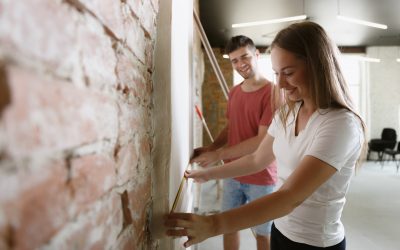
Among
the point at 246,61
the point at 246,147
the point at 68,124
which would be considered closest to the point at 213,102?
the point at 246,61

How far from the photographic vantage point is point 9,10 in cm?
26

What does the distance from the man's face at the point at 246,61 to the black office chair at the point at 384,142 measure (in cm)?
771

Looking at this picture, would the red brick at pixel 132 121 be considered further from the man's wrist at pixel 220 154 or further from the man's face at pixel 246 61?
the man's face at pixel 246 61

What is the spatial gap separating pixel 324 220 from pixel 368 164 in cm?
805

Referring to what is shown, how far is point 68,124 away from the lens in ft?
1.18

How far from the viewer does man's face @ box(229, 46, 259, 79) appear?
200 cm

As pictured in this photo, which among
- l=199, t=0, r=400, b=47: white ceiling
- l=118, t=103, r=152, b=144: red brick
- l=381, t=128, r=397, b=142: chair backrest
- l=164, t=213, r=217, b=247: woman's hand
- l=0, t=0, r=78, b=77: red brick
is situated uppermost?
l=199, t=0, r=400, b=47: white ceiling

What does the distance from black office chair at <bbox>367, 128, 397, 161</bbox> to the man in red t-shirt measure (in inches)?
301

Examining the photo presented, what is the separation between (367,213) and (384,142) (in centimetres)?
528

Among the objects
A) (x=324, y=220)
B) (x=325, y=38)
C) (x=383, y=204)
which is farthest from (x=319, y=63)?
(x=383, y=204)

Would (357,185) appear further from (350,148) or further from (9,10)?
(9,10)

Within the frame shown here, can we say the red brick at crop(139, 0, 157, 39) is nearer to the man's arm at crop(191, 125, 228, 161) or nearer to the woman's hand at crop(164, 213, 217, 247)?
the woman's hand at crop(164, 213, 217, 247)

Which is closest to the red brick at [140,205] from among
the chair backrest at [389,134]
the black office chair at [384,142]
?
the black office chair at [384,142]

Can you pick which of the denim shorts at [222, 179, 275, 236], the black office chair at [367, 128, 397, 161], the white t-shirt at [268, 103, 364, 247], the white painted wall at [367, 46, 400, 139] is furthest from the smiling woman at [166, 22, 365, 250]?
the white painted wall at [367, 46, 400, 139]
